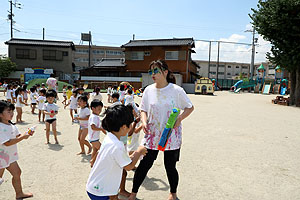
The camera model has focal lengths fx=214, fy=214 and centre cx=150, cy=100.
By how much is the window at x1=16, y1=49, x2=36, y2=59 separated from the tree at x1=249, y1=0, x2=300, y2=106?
31.5 metres

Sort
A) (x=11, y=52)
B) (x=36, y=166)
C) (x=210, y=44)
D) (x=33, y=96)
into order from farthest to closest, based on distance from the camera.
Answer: (x=210, y=44) < (x=11, y=52) < (x=33, y=96) < (x=36, y=166)

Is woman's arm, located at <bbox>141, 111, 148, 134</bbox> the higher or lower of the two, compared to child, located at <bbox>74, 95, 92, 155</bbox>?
higher

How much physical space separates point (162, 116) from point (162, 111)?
2.5 inches

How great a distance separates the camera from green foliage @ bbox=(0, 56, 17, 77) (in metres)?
29.8

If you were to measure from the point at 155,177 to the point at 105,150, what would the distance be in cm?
196

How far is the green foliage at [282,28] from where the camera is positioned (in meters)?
13.7

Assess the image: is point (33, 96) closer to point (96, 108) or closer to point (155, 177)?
point (96, 108)

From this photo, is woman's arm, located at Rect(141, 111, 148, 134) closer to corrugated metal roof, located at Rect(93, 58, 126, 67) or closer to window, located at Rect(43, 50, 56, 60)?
corrugated metal roof, located at Rect(93, 58, 126, 67)

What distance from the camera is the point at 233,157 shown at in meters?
4.73

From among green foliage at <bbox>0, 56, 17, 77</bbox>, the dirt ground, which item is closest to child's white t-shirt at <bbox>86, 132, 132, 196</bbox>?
the dirt ground

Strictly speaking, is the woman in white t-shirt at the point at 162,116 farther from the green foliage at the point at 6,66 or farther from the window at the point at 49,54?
the window at the point at 49,54

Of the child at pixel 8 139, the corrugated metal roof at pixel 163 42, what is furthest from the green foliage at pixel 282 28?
the child at pixel 8 139

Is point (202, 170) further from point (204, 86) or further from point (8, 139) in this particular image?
point (204, 86)

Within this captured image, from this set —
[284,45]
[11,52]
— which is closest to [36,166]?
[284,45]
